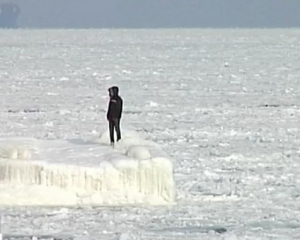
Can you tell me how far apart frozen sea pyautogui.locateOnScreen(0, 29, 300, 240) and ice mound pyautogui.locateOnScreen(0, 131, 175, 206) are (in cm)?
32

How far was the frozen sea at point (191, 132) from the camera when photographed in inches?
404

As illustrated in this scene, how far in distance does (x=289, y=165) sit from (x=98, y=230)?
5.47 meters

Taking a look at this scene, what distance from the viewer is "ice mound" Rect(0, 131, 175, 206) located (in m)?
11.3

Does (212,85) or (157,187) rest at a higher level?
(212,85)

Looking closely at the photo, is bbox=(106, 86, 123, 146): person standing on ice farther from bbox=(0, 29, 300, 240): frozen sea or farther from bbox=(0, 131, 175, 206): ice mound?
bbox=(0, 29, 300, 240): frozen sea

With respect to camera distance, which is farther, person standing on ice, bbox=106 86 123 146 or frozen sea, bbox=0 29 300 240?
person standing on ice, bbox=106 86 123 146

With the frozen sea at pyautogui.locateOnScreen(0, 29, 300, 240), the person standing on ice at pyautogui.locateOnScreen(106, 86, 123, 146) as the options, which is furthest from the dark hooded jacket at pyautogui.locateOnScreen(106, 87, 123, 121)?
the frozen sea at pyautogui.locateOnScreen(0, 29, 300, 240)

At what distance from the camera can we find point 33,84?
33.1 metres

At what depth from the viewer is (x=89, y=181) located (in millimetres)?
11344

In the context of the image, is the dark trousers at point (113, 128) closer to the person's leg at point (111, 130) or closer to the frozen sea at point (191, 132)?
the person's leg at point (111, 130)

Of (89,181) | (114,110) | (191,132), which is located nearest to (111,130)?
(114,110)

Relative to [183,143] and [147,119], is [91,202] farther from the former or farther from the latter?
[147,119]

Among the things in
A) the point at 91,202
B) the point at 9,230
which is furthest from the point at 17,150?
the point at 9,230

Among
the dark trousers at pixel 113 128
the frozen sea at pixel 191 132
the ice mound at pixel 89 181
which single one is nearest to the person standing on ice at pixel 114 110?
→ the dark trousers at pixel 113 128
